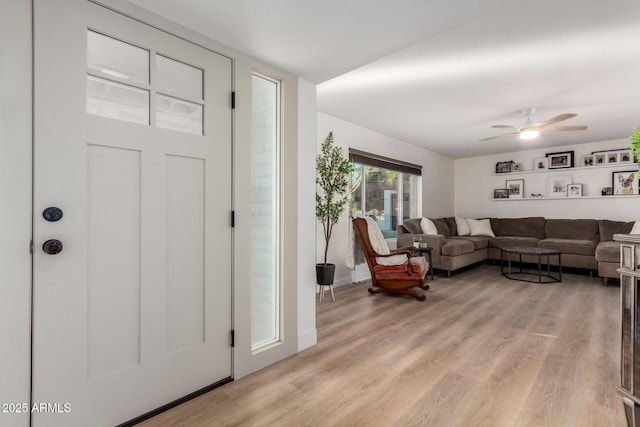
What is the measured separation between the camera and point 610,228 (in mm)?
5398

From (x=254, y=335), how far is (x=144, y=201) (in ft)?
3.81

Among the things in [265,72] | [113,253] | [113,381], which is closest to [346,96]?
[265,72]

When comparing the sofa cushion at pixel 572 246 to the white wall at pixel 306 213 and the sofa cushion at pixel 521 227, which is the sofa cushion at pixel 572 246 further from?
the white wall at pixel 306 213

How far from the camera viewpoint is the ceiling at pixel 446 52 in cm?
170

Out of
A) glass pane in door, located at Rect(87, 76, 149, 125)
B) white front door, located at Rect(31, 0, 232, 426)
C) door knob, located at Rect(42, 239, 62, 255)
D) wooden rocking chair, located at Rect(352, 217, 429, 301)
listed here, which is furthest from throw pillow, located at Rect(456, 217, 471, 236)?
door knob, located at Rect(42, 239, 62, 255)

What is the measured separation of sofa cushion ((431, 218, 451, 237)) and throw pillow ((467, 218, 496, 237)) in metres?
0.54

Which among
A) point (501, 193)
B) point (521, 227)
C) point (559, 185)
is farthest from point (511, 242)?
point (559, 185)

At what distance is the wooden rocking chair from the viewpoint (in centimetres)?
379

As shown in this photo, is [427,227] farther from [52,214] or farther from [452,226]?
[52,214]

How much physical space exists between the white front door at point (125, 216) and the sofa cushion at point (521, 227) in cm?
626

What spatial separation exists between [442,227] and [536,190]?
2.25 m

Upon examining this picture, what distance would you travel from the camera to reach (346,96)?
367 centimetres

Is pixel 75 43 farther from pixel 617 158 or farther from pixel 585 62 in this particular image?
pixel 617 158

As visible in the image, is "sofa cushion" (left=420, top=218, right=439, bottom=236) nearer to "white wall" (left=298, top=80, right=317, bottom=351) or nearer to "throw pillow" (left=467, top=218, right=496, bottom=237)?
"throw pillow" (left=467, top=218, right=496, bottom=237)
